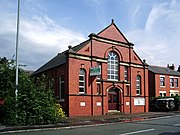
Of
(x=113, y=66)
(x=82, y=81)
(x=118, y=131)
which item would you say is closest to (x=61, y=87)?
(x=82, y=81)

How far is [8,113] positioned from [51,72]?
14.8m

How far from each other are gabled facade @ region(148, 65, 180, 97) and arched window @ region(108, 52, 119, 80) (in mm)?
16165

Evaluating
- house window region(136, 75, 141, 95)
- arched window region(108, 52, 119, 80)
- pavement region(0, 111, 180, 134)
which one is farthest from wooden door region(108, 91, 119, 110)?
pavement region(0, 111, 180, 134)

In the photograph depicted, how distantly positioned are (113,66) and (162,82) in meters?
19.1

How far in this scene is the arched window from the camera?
31.3 m

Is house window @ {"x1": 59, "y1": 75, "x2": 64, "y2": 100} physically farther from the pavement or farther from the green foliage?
the green foliage

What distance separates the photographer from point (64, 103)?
2773 cm

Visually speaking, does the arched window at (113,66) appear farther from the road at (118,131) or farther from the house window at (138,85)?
the road at (118,131)

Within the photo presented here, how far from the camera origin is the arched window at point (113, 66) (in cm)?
3133

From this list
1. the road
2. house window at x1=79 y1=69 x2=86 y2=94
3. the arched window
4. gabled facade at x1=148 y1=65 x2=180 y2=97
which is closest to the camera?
the road

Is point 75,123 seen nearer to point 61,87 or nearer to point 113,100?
point 61,87

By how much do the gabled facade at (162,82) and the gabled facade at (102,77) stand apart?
11.1 metres

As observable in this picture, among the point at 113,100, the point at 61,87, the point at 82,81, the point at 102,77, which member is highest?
the point at 102,77

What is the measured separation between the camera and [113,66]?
31.8m
